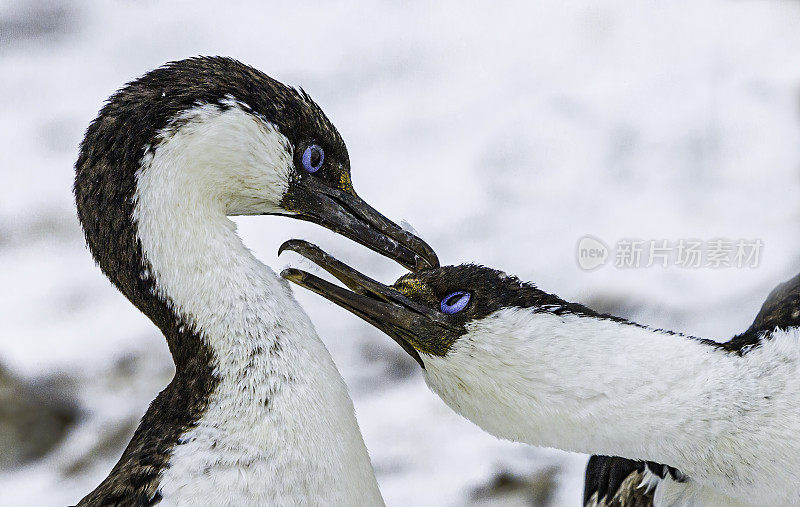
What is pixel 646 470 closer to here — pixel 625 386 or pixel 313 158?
pixel 625 386

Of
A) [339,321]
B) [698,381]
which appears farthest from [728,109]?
[698,381]

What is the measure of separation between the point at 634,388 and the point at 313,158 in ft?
2.91

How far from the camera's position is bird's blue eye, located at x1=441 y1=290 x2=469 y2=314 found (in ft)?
6.31

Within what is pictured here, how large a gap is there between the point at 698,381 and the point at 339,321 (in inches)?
91.3

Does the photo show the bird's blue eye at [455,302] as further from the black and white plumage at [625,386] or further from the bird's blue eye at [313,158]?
the bird's blue eye at [313,158]

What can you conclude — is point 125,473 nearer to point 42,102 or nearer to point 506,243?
point 506,243

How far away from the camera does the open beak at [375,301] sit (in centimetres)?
196

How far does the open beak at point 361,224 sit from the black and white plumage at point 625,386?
→ 334 millimetres

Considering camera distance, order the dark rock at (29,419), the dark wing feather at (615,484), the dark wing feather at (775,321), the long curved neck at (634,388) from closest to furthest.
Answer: the long curved neck at (634,388) → the dark wing feather at (775,321) → the dark wing feather at (615,484) → the dark rock at (29,419)

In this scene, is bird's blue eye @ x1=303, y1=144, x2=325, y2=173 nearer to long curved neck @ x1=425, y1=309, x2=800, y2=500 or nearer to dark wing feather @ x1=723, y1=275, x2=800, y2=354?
long curved neck @ x1=425, y1=309, x2=800, y2=500

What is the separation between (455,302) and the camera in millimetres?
1938

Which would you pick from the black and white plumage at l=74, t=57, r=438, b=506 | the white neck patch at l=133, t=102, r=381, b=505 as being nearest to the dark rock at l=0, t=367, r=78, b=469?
the black and white plumage at l=74, t=57, r=438, b=506

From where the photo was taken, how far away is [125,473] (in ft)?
6.48

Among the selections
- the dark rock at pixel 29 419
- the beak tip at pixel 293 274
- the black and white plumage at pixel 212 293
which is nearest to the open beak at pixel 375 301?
the beak tip at pixel 293 274
